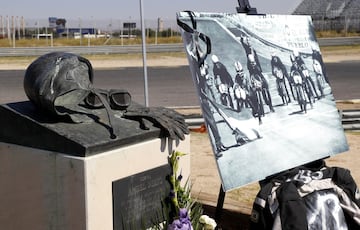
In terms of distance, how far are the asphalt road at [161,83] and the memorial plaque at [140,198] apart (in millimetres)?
8827

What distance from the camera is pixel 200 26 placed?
341cm

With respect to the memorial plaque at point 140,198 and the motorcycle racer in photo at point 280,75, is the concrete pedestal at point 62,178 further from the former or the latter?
the motorcycle racer in photo at point 280,75

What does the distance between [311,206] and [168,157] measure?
947 millimetres

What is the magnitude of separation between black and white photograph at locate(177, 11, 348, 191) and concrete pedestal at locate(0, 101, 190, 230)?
0.43m

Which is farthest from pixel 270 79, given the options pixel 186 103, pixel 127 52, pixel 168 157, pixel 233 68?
pixel 127 52

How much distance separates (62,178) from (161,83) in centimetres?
1419

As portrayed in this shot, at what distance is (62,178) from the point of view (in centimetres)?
286

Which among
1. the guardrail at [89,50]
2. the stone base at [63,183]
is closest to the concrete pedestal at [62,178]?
the stone base at [63,183]

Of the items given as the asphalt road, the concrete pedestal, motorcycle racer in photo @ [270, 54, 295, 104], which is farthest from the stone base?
the asphalt road

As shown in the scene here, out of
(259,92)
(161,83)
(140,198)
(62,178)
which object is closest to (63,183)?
(62,178)

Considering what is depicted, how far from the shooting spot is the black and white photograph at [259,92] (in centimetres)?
336

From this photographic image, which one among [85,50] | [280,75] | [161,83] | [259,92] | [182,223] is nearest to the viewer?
[182,223]

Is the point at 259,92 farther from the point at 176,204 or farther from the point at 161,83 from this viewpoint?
the point at 161,83

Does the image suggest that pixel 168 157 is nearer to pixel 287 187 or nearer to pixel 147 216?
pixel 147 216
